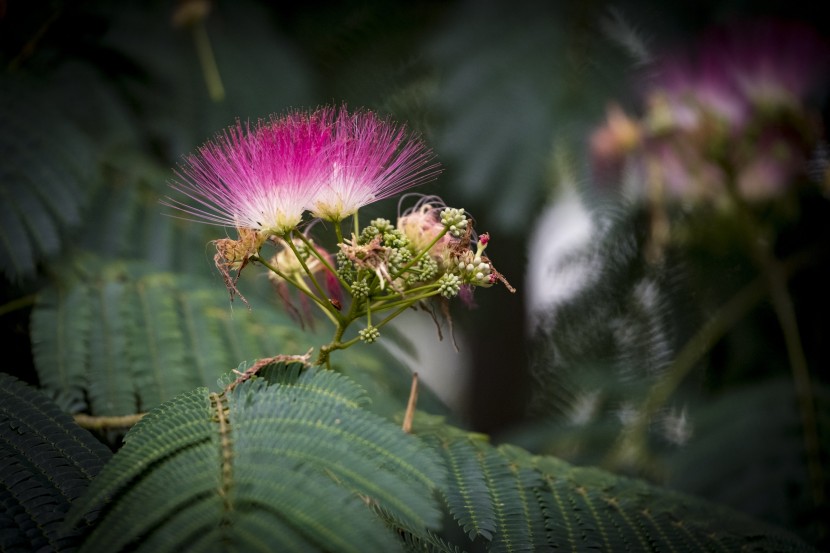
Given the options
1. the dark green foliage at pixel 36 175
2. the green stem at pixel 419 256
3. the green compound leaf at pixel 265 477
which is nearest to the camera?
the green compound leaf at pixel 265 477

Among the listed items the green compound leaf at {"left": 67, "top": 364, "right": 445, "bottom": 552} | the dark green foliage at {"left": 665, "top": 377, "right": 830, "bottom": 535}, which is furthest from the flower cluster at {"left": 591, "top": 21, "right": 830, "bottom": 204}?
the green compound leaf at {"left": 67, "top": 364, "right": 445, "bottom": 552}

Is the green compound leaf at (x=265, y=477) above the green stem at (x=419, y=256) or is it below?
below

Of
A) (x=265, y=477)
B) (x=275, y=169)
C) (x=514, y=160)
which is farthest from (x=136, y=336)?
(x=514, y=160)

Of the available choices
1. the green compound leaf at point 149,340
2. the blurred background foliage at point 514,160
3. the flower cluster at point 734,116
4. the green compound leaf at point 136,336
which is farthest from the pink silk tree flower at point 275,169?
the flower cluster at point 734,116

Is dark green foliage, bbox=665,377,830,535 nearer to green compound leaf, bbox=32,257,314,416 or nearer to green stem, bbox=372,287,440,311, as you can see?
green compound leaf, bbox=32,257,314,416

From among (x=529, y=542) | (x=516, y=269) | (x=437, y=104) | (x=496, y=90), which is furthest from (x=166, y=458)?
(x=516, y=269)

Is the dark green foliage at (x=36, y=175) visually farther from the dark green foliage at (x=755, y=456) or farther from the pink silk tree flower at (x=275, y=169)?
the dark green foliage at (x=755, y=456)

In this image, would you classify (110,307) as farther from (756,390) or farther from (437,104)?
(756,390)
